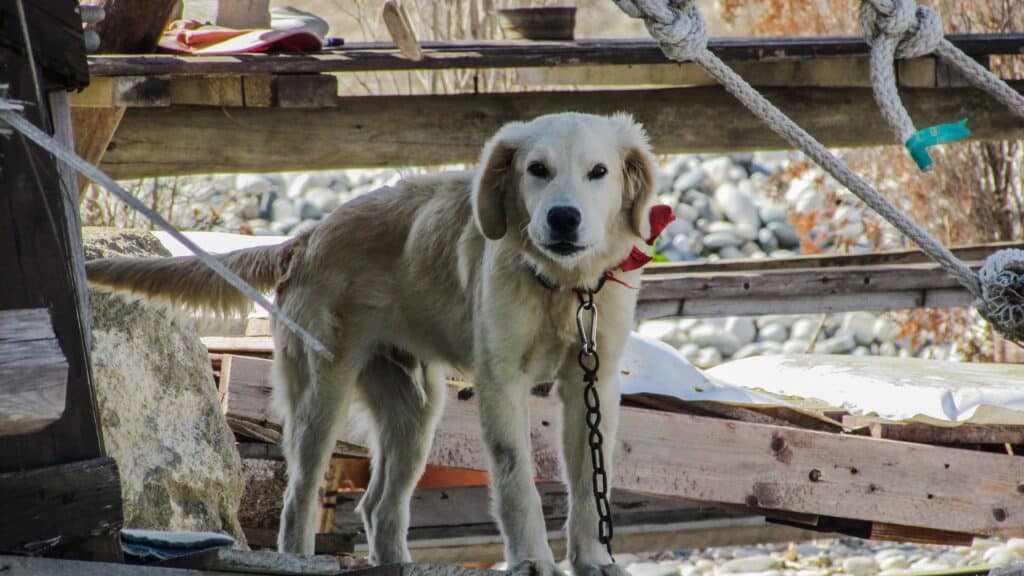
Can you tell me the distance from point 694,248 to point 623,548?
34.4 feet

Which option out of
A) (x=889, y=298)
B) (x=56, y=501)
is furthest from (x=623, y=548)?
(x=56, y=501)

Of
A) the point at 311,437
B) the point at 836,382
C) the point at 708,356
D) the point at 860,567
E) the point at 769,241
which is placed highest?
the point at 311,437

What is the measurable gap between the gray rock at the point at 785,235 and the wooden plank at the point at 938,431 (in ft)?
37.2

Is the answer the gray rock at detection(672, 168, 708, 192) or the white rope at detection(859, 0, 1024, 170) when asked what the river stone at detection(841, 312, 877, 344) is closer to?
the gray rock at detection(672, 168, 708, 192)

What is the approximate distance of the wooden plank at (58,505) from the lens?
3.06 metres

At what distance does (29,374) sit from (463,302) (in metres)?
2.28

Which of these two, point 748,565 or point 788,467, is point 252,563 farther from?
point 748,565

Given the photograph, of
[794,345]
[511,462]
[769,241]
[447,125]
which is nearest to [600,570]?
[511,462]

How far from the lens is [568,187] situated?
432 cm

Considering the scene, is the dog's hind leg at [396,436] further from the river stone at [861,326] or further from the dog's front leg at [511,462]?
the river stone at [861,326]

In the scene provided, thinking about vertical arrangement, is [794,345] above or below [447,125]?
below

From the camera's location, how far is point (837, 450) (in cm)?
659

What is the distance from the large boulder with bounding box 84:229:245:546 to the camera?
5.53m

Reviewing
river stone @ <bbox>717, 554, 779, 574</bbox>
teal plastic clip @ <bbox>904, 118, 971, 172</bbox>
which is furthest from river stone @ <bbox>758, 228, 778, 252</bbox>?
teal plastic clip @ <bbox>904, 118, 971, 172</bbox>
